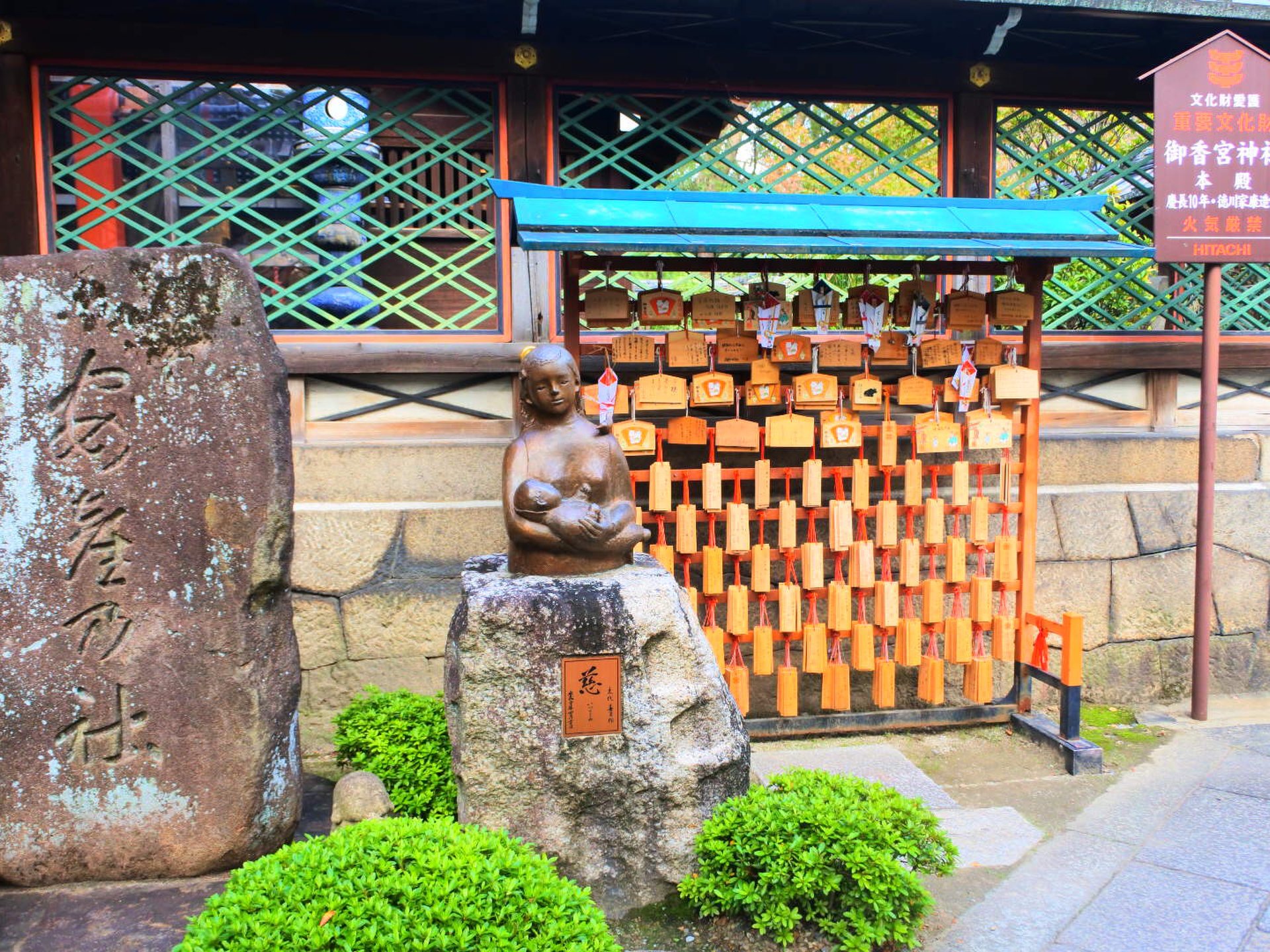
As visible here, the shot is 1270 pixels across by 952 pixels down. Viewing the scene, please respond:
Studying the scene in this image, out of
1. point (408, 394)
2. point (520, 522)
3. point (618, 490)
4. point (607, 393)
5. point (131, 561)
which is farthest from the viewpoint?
point (408, 394)

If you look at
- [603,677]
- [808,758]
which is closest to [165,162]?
[603,677]

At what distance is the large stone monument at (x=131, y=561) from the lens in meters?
3.88

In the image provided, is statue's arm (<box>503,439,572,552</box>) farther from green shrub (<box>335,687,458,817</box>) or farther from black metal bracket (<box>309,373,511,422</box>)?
black metal bracket (<box>309,373,511,422</box>)

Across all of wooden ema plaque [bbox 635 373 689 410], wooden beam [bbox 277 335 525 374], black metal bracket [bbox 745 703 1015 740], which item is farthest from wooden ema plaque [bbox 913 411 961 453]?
wooden beam [bbox 277 335 525 374]

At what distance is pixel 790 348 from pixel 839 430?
57 cm

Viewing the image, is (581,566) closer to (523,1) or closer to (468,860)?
(468,860)

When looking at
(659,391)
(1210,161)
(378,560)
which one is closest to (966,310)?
(1210,161)

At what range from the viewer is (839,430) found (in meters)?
5.80

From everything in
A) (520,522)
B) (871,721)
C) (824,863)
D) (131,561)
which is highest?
(520,522)

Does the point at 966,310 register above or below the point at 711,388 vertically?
above

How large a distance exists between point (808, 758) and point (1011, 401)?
2535 millimetres

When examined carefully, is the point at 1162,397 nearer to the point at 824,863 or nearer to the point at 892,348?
the point at 892,348

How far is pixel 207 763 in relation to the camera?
13.0 ft

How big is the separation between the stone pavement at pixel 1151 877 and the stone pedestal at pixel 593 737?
1.17 m
